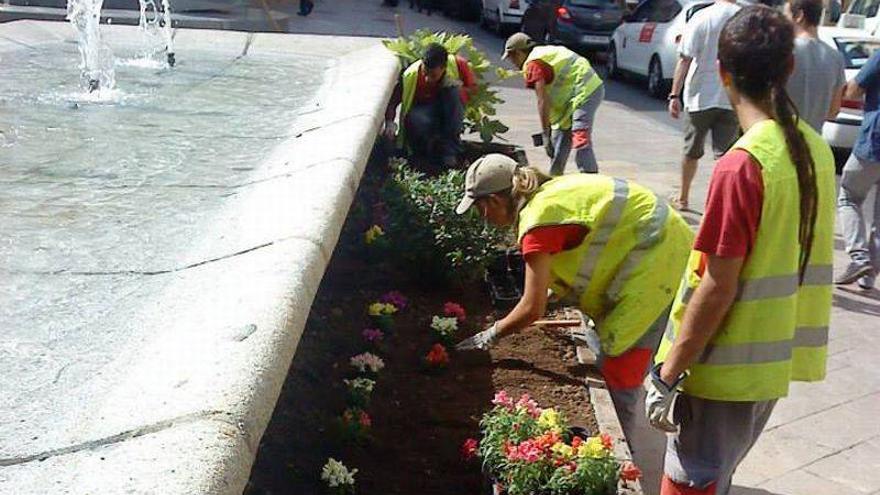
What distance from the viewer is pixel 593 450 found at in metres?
3.16

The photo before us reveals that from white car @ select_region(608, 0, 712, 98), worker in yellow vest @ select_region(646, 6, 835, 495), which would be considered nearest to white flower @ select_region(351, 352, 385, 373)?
worker in yellow vest @ select_region(646, 6, 835, 495)

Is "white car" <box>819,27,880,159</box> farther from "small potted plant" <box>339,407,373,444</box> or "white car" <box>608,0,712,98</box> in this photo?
"small potted plant" <box>339,407,373,444</box>

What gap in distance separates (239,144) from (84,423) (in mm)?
3271

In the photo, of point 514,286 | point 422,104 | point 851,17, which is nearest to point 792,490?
point 514,286

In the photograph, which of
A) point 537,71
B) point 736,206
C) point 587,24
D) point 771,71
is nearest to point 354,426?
point 736,206

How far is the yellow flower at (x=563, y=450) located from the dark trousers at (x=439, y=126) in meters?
4.62

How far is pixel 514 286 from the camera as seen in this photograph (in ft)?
18.4

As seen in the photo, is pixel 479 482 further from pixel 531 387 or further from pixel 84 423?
pixel 84 423

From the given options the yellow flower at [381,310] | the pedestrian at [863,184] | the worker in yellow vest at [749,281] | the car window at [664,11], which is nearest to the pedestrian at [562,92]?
the pedestrian at [863,184]

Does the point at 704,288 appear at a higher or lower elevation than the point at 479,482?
higher

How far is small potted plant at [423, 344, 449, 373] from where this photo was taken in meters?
4.52

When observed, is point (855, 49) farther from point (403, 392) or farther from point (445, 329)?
point (403, 392)

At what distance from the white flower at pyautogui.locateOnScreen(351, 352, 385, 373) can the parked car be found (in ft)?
48.4

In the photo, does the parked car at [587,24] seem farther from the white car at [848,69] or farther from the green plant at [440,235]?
the green plant at [440,235]
